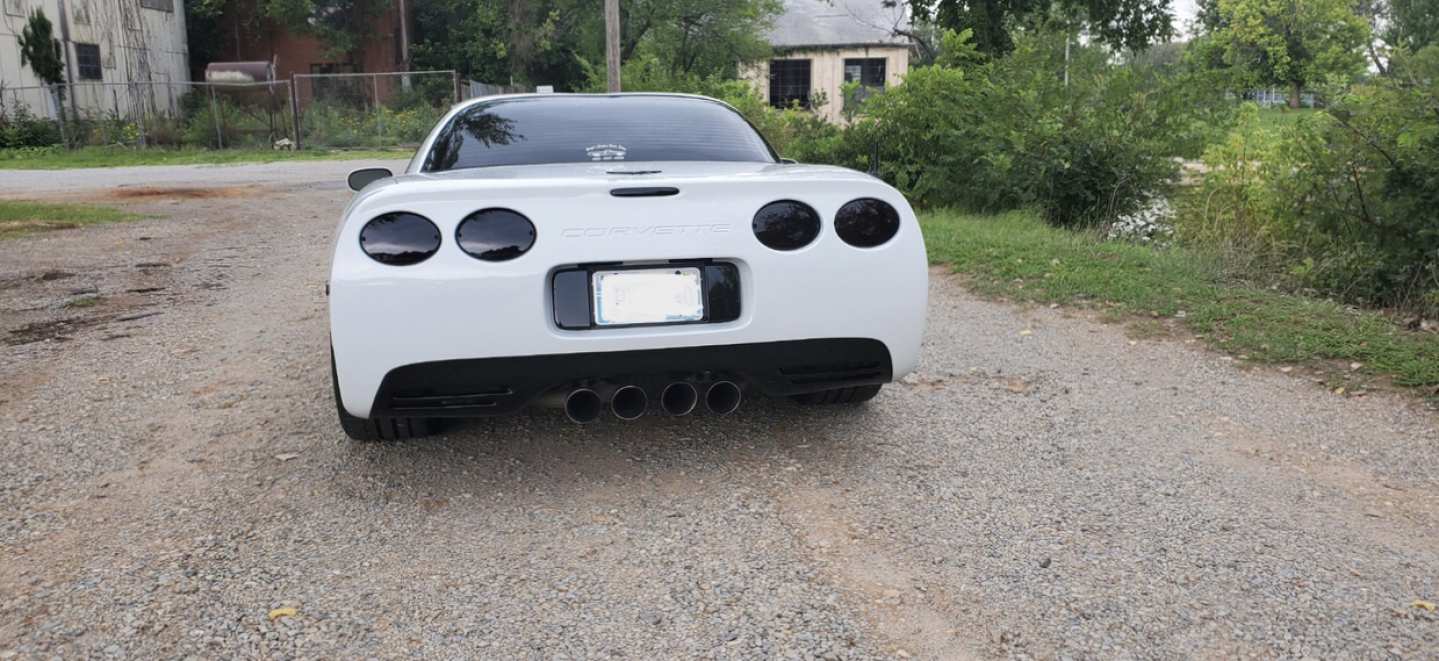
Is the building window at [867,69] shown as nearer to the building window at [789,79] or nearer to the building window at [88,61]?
the building window at [789,79]

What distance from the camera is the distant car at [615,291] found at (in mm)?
3094

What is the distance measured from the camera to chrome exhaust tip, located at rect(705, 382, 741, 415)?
11.1 feet

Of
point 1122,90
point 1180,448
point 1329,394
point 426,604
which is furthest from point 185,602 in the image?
point 1122,90

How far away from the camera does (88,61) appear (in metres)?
30.4

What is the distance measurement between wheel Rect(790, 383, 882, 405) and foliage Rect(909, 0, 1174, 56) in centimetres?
2117

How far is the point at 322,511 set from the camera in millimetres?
3305

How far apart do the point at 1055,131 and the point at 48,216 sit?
10.4m

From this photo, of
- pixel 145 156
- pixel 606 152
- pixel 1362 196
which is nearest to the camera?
pixel 606 152

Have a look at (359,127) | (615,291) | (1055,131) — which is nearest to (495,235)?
(615,291)

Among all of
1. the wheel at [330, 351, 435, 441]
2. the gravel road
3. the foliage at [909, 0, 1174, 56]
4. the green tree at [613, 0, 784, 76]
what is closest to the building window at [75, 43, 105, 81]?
the green tree at [613, 0, 784, 76]

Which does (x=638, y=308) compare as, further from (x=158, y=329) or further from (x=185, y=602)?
(x=158, y=329)

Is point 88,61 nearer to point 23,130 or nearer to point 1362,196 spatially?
point 23,130

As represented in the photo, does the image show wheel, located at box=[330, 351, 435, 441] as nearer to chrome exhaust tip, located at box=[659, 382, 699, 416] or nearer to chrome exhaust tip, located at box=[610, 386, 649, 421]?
chrome exhaust tip, located at box=[610, 386, 649, 421]

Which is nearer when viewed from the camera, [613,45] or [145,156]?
[613,45]
